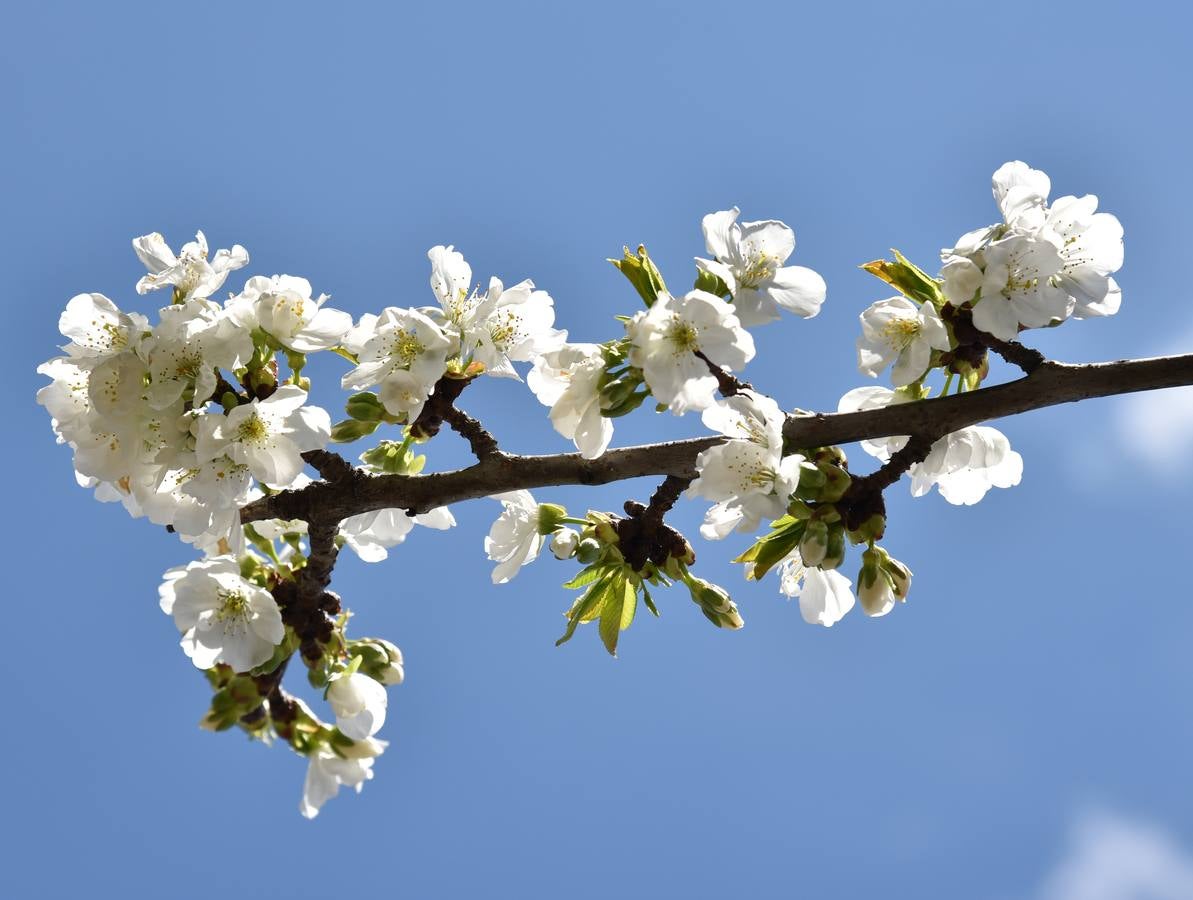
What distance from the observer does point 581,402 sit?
72.5 inches

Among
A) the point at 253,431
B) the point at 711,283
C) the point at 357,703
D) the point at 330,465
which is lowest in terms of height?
the point at 357,703

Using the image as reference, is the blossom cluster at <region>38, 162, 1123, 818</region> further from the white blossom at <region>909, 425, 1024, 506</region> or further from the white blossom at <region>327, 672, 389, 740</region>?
the white blossom at <region>327, 672, 389, 740</region>

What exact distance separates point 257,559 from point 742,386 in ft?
3.70

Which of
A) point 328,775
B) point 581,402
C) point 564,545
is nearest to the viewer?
point 581,402

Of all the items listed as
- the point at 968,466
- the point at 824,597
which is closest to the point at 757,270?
the point at 968,466

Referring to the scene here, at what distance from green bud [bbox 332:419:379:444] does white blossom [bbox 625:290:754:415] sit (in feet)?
1.73

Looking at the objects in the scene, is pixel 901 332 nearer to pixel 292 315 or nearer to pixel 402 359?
pixel 402 359

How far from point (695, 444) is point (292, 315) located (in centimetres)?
74

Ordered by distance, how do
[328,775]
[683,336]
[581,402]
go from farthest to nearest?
[328,775] → [581,402] → [683,336]

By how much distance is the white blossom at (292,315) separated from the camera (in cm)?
190

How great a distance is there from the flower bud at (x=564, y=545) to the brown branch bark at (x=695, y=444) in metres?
0.16

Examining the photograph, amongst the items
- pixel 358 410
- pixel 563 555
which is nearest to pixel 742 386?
pixel 563 555

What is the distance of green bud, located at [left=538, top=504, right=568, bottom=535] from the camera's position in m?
2.16

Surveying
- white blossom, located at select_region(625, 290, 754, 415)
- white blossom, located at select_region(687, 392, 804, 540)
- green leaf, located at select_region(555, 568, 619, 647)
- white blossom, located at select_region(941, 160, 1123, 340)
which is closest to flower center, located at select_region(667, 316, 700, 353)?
white blossom, located at select_region(625, 290, 754, 415)
